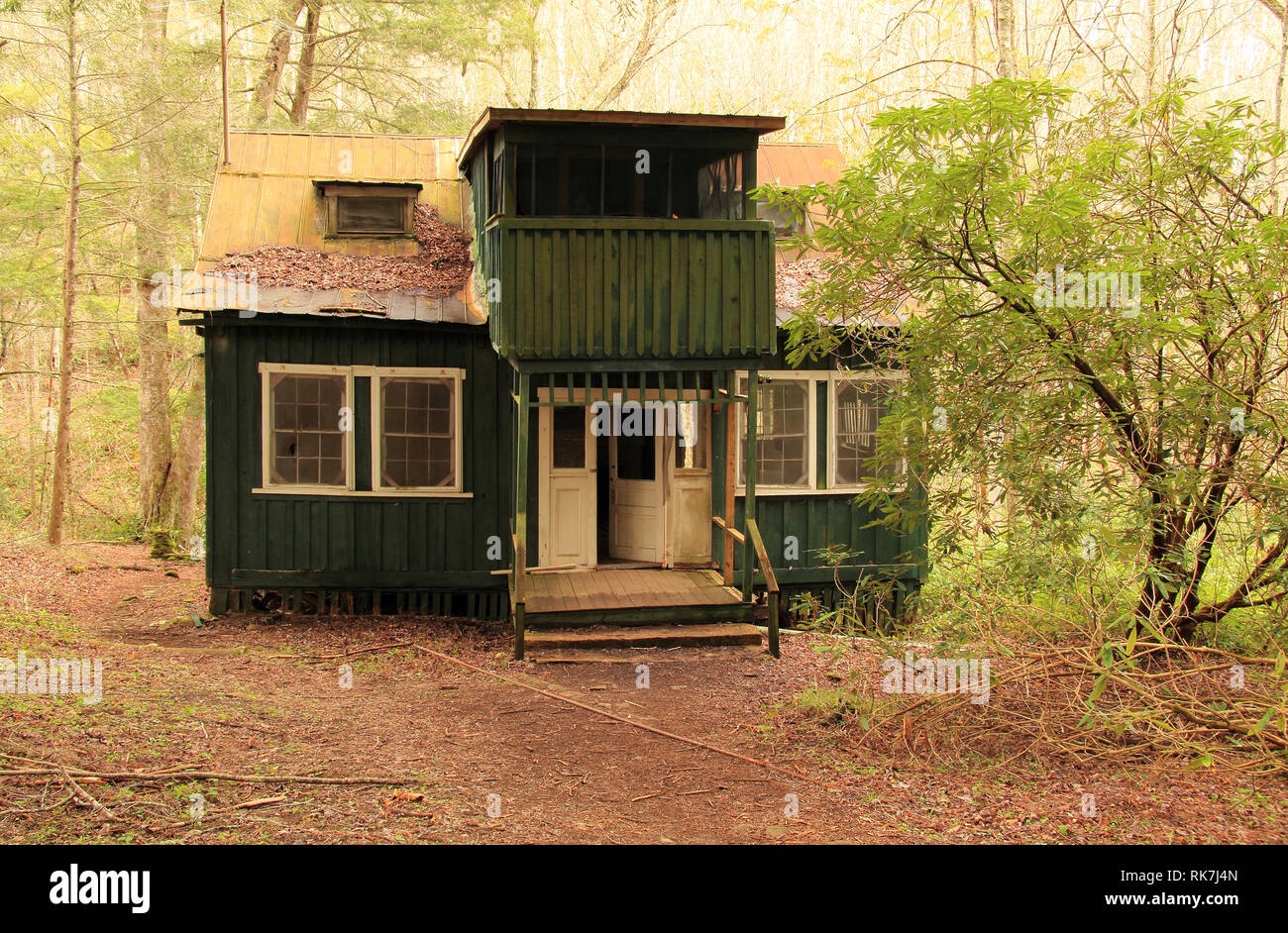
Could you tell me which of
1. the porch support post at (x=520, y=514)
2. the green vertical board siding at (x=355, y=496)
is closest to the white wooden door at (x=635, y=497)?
the green vertical board siding at (x=355, y=496)

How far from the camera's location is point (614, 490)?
38.8 feet

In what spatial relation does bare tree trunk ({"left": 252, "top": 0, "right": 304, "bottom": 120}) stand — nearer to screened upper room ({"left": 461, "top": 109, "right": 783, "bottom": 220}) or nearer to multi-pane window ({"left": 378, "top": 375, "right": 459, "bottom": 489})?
screened upper room ({"left": 461, "top": 109, "right": 783, "bottom": 220})

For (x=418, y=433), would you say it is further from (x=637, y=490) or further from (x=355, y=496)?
(x=637, y=490)

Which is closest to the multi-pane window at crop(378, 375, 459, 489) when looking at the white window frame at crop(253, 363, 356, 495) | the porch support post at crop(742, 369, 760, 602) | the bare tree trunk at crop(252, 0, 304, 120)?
the white window frame at crop(253, 363, 356, 495)

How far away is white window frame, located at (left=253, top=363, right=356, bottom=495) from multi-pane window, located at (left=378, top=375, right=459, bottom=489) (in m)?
0.36

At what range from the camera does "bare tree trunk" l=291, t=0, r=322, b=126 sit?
18.2 meters

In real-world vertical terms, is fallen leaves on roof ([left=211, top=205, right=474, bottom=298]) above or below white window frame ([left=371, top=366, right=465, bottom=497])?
above

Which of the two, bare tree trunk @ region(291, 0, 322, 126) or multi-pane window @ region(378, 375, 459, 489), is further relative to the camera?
bare tree trunk @ region(291, 0, 322, 126)

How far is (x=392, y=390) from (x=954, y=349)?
645 centimetres

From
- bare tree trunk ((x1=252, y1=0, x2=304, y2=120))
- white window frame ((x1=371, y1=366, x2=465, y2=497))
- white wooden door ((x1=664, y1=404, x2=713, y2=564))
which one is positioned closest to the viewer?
white window frame ((x1=371, y1=366, x2=465, y2=497))

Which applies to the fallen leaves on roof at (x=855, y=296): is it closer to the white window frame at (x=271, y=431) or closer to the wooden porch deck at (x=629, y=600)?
the wooden porch deck at (x=629, y=600)

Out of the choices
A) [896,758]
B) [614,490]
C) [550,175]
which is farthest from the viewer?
[614,490]
